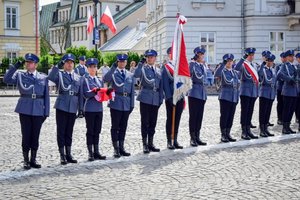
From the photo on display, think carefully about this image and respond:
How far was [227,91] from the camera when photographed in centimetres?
1278

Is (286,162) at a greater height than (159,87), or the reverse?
(159,87)

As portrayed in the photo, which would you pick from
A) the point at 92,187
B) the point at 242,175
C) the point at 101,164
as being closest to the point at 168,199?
the point at 92,187

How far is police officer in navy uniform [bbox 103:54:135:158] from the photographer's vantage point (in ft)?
36.2

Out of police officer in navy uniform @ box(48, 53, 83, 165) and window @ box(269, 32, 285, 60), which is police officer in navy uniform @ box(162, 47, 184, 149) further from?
window @ box(269, 32, 285, 60)

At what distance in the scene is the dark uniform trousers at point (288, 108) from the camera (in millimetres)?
14250

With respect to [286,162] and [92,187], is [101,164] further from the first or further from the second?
[286,162]

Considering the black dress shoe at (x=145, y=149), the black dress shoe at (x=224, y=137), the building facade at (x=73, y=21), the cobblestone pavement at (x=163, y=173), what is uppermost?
the building facade at (x=73, y=21)

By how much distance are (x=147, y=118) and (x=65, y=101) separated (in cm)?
197

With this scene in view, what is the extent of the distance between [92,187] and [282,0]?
28.4 m

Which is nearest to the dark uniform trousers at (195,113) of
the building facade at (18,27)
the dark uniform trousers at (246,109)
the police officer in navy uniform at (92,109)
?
the dark uniform trousers at (246,109)

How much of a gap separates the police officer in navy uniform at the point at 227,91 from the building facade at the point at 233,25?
21.8 metres

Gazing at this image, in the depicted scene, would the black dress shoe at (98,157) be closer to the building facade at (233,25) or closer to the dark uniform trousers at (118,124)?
the dark uniform trousers at (118,124)

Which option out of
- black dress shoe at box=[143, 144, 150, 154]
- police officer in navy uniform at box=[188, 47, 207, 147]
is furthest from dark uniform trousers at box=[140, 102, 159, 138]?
police officer in navy uniform at box=[188, 47, 207, 147]

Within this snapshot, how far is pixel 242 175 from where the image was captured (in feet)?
29.8
